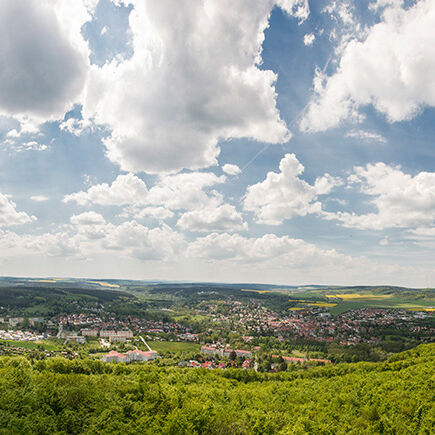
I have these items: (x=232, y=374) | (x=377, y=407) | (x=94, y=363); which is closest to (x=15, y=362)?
(x=94, y=363)

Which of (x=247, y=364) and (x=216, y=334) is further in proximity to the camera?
(x=216, y=334)

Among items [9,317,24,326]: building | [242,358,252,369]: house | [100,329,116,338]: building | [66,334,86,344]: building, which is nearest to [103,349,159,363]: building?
[66,334,86,344]: building

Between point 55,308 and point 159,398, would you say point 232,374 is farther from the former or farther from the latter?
point 55,308

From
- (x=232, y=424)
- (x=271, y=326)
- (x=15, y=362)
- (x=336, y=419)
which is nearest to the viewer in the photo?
(x=232, y=424)

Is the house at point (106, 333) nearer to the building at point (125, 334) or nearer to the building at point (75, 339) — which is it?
the building at point (125, 334)

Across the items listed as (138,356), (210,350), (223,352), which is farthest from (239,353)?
(138,356)

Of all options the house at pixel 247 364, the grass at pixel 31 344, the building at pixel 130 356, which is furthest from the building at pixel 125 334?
the house at pixel 247 364

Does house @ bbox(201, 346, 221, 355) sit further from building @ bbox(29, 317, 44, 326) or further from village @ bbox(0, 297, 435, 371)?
building @ bbox(29, 317, 44, 326)

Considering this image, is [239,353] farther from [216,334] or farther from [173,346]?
[216,334]
